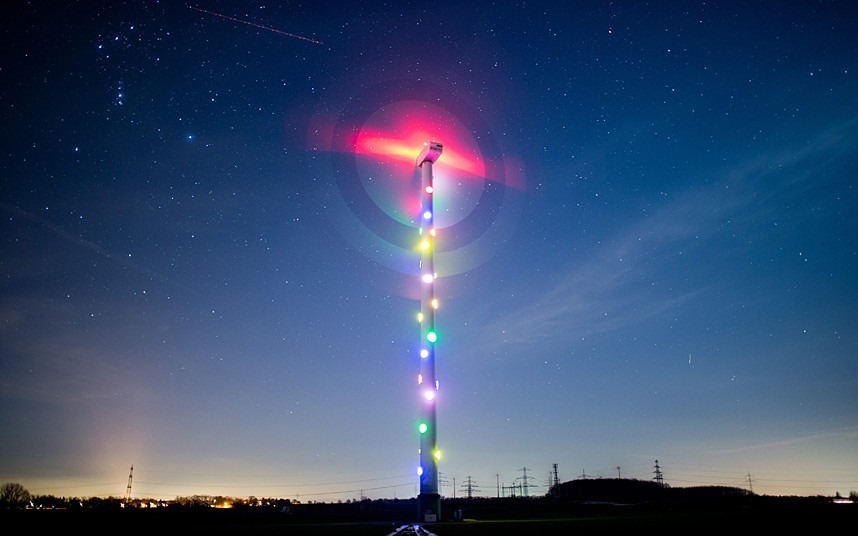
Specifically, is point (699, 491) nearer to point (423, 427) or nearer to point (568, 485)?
point (568, 485)

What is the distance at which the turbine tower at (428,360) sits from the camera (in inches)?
1474

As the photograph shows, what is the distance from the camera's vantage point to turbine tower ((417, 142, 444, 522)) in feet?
123

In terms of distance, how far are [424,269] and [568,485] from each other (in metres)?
137

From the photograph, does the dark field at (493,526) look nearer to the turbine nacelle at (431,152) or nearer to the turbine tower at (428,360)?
the turbine tower at (428,360)

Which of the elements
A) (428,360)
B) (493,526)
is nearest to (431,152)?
(428,360)

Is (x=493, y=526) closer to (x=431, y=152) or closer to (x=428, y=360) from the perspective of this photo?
(x=428, y=360)

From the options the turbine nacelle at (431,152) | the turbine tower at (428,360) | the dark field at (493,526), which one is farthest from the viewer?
the turbine nacelle at (431,152)

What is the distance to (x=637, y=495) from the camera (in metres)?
142

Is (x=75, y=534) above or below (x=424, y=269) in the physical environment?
below

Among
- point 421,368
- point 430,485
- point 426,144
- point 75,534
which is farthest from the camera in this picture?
point 426,144

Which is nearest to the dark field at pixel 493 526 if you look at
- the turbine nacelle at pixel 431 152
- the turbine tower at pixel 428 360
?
the turbine tower at pixel 428 360

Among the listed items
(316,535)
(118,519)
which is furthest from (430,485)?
(316,535)

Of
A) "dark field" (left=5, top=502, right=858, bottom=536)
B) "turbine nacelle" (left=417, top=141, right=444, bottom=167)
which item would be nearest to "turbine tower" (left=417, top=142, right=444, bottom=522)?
"turbine nacelle" (left=417, top=141, right=444, bottom=167)

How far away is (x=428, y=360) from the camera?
134ft
